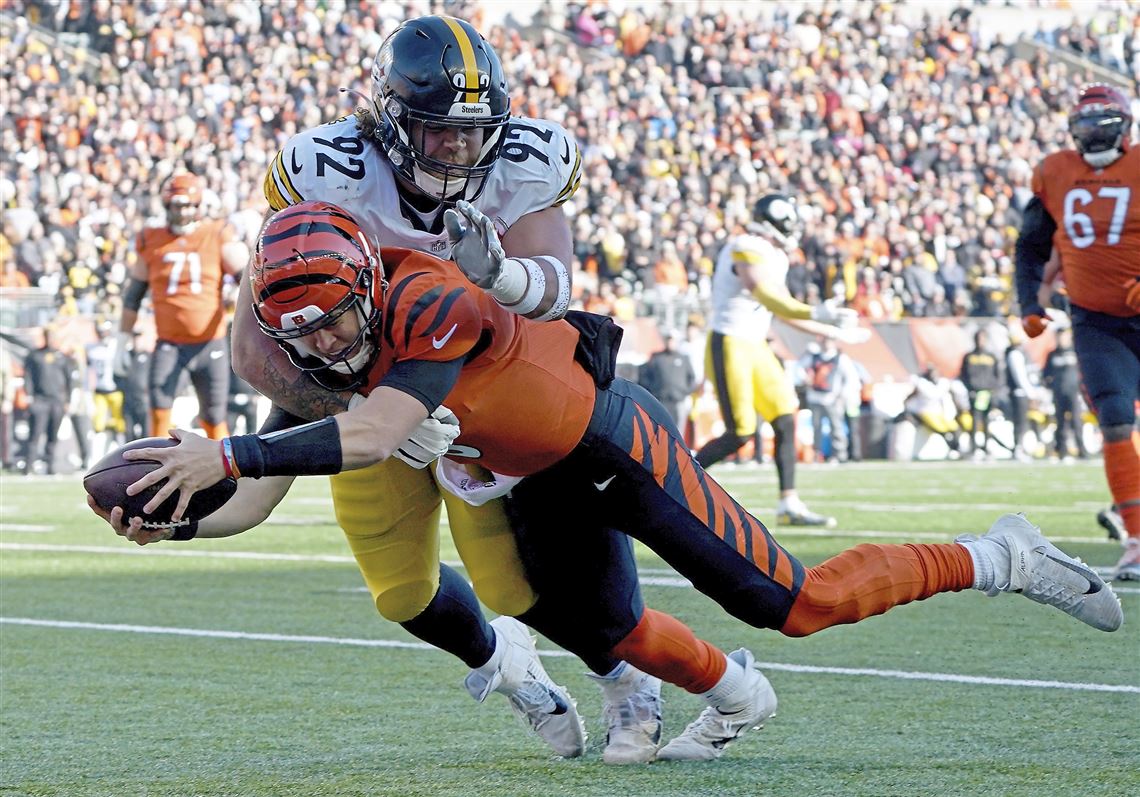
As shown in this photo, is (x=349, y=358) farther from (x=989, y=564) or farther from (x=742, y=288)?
(x=742, y=288)

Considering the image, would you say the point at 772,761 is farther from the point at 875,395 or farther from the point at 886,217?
the point at 886,217

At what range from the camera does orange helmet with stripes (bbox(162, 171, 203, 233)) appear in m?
9.39

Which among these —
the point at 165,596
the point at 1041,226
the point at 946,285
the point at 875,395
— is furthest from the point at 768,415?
the point at 946,285

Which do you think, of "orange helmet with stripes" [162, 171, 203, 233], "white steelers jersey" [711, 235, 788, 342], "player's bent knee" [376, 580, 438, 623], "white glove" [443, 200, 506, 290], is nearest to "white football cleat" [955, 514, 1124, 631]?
"player's bent knee" [376, 580, 438, 623]

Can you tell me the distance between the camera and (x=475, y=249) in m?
3.06

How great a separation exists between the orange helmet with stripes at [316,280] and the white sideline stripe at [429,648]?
2028 millimetres

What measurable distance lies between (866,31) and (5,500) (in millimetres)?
17408

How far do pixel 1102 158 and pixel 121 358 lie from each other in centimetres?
1011

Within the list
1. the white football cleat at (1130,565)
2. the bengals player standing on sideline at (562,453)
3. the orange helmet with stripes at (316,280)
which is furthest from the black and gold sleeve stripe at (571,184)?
the white football cleat at (1130,565)

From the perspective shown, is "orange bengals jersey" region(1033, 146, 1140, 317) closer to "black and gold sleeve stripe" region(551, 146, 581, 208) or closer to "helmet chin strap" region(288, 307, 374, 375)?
"black and gold sleeve stripe" region(551, 146, 581, 208)

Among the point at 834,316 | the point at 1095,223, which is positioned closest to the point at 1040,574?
the point at 1095,223

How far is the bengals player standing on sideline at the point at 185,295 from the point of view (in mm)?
9336

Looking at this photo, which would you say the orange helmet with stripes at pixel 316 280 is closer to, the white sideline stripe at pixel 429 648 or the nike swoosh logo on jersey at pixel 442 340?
the nike swoosh logo on jersey at pixel 442 340

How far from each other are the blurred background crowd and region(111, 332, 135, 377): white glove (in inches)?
14.6
